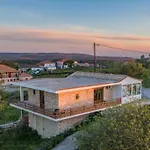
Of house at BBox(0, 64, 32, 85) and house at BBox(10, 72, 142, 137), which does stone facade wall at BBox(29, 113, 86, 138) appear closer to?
house at BBox(10, 72, 142, 137)

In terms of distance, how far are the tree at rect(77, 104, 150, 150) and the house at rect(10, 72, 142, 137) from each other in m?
5.61

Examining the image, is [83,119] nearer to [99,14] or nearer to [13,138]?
[13,138]

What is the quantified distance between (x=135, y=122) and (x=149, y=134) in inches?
36.1

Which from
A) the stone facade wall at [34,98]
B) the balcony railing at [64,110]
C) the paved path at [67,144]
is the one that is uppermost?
the stone facade wall at [34,98]

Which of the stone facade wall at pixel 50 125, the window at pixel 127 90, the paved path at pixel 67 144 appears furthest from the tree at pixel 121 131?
the window at pixel 127 90

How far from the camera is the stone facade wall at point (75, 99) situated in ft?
63.0

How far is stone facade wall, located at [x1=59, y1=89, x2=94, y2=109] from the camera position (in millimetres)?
19203

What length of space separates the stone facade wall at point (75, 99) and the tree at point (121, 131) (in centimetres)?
601

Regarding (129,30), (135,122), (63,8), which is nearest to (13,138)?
(135,122)

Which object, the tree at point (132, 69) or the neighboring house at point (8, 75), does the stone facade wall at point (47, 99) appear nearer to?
the tree at point (132, 69)

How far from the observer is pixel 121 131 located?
37.7 feet

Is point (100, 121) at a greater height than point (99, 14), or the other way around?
point (99, 14)

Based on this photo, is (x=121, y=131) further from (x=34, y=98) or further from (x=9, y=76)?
(x=9, y=76)

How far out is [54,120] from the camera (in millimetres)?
17859
